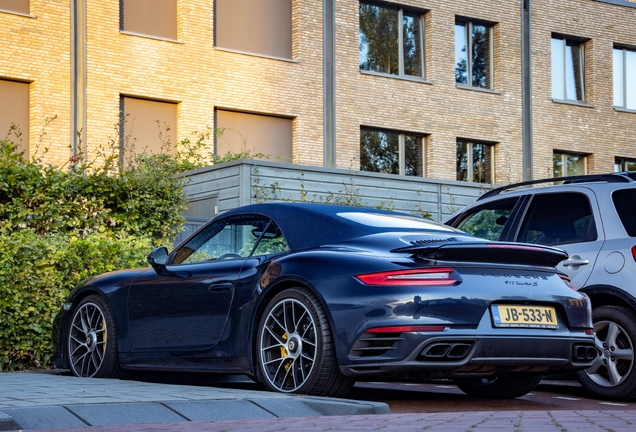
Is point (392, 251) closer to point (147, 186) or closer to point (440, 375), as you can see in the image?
point (440, 375)

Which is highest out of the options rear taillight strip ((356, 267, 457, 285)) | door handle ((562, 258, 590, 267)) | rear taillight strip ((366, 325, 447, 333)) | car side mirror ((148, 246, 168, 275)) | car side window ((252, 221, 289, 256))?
car side window ((252, 221, 289, 256))

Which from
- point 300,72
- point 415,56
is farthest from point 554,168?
point 300,72

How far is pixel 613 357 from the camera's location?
7.93 metres

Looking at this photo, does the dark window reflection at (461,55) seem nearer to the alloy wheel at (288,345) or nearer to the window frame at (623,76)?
the window frame at (623,76)

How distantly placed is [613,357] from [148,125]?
15.8 m

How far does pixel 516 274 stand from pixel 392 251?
811mm

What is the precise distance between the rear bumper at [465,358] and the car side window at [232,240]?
4.27 feet

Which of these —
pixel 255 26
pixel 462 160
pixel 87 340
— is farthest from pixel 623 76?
pixel 87 340

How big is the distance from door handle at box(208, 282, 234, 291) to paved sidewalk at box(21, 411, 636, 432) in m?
1.91

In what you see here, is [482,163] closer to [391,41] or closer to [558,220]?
[391,41]

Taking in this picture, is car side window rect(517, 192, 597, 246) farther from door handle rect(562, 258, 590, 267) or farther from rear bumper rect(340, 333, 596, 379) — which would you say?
rear bumper rect(340, 333, 596, 379)

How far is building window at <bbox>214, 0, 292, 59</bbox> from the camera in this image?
2366cm

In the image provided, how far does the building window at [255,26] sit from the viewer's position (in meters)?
23.7

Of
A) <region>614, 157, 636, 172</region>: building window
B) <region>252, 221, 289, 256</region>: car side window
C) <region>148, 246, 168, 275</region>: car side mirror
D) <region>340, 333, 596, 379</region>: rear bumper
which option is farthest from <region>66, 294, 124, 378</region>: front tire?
<region>614, 157, 636, 172</region>: building window
